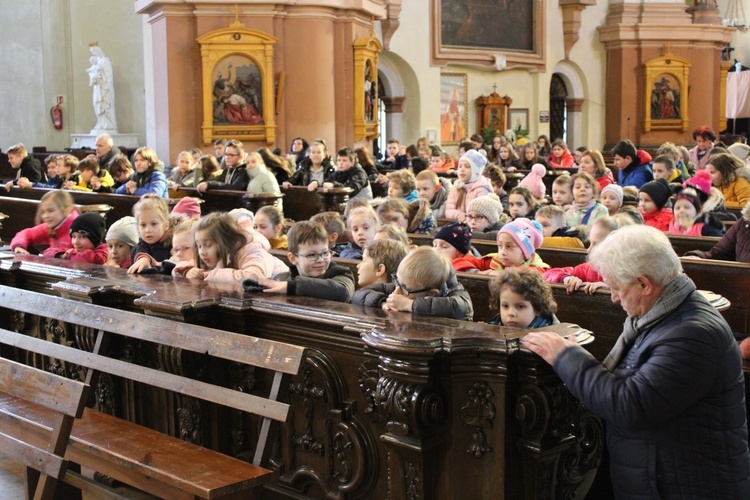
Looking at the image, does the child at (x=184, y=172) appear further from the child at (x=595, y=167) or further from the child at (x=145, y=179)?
the child at (x=595, y=167)

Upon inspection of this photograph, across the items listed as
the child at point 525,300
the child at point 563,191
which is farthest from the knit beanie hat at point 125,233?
the child at point 563,191

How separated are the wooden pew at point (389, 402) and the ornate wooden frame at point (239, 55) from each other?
416 inches

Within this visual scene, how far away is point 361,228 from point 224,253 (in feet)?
5.01

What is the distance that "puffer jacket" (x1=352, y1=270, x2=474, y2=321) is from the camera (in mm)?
3416

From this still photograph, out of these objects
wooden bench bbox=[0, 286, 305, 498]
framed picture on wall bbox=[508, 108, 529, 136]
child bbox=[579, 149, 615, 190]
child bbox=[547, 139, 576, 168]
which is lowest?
wooden bench bbox=[0, 286, 305, 498]

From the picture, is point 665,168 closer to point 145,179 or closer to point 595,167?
point 595,167

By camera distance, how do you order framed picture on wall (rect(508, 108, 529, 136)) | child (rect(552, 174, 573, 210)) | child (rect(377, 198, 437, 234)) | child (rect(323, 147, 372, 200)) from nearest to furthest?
1. child (rect(377, 198, 437, 234))
2. child (rect(552, 174, 573, 210))
3. child (rect(323, 147, 372, 200))
4. framed picture on wall (rect(508, 108, 529, 136))

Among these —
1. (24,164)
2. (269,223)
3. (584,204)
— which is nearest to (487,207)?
(584,204)

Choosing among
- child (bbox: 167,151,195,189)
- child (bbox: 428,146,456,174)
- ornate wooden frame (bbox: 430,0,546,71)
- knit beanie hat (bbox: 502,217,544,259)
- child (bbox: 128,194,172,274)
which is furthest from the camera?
ornate wooden frame (bbox: 430,0,546,71)

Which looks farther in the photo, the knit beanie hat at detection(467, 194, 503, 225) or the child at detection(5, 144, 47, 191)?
the child at detection(5, 144, 47, 191)

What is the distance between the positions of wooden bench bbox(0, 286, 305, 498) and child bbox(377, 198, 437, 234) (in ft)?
9.78

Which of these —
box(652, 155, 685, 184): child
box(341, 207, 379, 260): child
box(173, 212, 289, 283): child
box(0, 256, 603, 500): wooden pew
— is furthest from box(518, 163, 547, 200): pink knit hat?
box(0, 256, 603, 500): wooden pew

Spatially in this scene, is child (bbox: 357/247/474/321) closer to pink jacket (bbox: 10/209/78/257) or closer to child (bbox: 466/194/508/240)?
child (bbox: 466/194/508/240)

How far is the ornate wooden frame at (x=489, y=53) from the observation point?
794 inches
